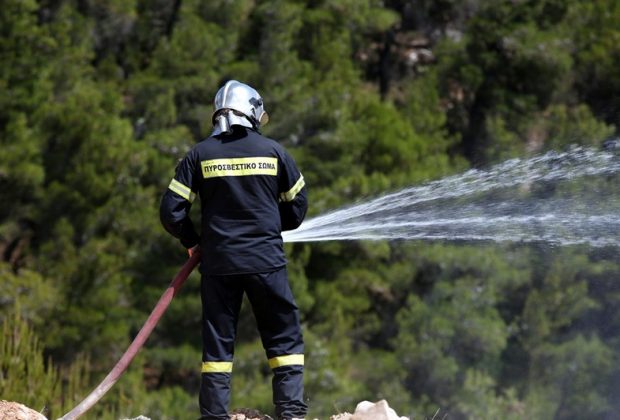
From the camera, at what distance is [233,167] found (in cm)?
590

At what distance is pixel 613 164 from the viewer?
16.6 metres

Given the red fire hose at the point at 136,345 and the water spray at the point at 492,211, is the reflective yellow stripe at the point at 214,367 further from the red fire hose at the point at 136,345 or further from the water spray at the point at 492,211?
the water spray at the point at 492,211

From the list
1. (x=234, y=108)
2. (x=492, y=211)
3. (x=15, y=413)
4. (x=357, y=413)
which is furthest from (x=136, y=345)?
(x=492, y=211)

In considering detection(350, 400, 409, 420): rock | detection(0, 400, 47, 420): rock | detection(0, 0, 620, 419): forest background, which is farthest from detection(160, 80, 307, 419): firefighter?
detection(0, 0, 620, 419): forest background

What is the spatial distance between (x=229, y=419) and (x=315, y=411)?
44.8 ft

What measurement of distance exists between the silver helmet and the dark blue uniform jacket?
6 centimetres

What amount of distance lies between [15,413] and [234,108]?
6.29ft

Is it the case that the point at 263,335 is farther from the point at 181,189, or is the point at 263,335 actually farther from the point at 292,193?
the point at 181,189

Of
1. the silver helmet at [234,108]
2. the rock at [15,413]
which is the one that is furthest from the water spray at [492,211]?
the rock at [15,413]

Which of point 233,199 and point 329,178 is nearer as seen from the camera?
point 233,199

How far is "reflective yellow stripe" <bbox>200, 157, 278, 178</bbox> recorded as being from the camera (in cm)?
590

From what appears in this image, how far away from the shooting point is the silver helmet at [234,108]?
19.6ft

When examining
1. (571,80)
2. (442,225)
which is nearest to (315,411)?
(571,80)

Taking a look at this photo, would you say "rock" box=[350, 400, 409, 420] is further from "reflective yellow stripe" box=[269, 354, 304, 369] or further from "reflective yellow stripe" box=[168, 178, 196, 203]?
"reflective yellow stripe" box=[168, 178, 196, 203]
